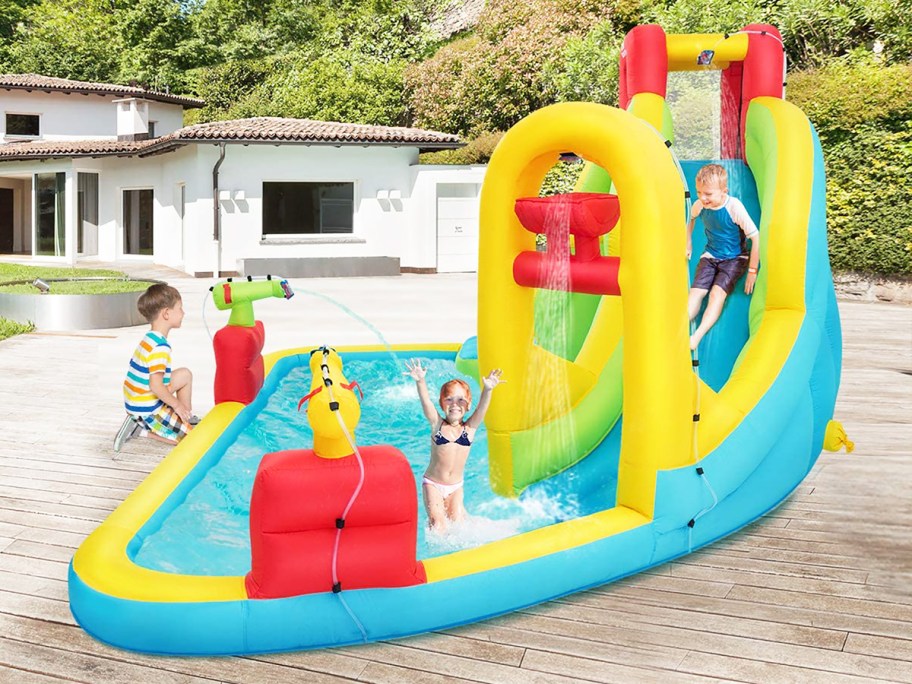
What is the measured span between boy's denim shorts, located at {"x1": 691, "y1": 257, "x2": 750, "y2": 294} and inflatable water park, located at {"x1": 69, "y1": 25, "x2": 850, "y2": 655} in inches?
5.0

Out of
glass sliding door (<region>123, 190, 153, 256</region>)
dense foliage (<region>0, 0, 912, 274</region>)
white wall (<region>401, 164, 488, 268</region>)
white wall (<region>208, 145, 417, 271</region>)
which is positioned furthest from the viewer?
glass sliding door (<region>123, 190, 153, 256</region>)

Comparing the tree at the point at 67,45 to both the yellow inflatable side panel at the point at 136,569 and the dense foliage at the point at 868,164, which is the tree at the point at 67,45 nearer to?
the dense foliage at the point at 868,164

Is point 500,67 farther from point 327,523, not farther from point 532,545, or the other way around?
point 327,523

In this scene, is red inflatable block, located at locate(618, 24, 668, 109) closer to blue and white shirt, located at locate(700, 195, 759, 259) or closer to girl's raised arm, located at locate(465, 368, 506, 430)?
blue and white shirt, located at locate(700, 195, 759, 259)

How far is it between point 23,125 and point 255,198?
35.5 ft

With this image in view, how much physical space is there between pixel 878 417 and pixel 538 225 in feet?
14.3

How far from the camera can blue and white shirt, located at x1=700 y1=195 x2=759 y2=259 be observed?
5.59 meters

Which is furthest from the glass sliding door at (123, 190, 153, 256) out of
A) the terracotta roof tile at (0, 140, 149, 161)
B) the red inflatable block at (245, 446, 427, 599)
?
the red inflatable block at (245, 446, 427, 599)

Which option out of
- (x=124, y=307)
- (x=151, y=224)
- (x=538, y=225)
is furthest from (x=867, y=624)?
(x=151, y=224)

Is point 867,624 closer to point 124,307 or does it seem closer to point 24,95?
point 124,307

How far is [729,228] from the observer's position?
5660mm

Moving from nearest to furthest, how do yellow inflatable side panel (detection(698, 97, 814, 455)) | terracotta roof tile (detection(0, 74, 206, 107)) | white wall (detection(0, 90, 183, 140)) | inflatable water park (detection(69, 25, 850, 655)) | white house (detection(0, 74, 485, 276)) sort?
inflatable water park (detection(69, 25, 850, 655)) → yellow inflatable side panel (detection(698, 97, 814, 455)) → white house (detection(0, 74, 485, 276)) → terracotta roof tile (detection(0, 74, 206, 107)) → white wall (detection(0, 90, 183, 140))

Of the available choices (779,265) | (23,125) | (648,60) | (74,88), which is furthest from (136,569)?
(23,125)

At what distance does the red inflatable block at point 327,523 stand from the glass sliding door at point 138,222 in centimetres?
2208
